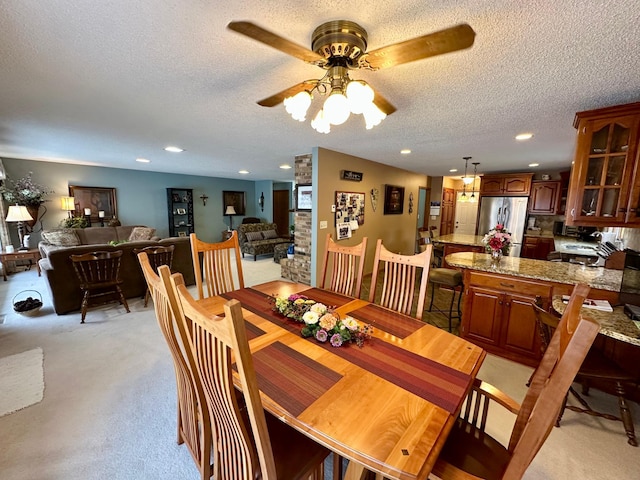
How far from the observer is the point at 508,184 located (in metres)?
5.69

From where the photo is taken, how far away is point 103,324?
314 cm

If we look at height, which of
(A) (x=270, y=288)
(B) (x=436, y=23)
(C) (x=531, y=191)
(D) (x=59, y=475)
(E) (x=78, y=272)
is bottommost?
(D) (x=59, y=475)

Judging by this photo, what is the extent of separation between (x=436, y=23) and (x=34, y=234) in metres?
7.97

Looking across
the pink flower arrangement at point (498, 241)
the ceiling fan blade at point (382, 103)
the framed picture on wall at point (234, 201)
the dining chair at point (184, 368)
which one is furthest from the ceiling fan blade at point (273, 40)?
the framed picture on wall at point (234, 201)

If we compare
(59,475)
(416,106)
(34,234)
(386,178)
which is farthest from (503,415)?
(34,234)

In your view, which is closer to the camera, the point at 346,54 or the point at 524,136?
the point at 346,54

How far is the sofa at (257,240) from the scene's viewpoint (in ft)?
22.4

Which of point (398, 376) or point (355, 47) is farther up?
point (355, 47)

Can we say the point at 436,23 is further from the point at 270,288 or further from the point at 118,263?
the point at 118,263

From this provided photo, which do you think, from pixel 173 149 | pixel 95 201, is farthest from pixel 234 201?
pixel 173 149

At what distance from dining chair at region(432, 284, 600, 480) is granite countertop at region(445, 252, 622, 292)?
5.06ft

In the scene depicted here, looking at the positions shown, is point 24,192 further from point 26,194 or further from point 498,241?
point 498,241

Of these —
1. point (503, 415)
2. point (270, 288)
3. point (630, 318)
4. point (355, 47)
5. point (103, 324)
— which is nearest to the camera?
point (355, 47)

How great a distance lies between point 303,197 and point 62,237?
16.0 ft
